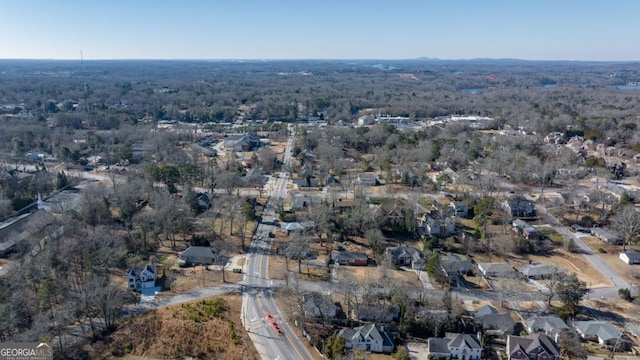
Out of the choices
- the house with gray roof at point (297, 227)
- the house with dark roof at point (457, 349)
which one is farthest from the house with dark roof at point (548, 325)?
the house with gray roof at point (297, 227)

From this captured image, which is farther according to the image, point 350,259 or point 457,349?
point 350,259

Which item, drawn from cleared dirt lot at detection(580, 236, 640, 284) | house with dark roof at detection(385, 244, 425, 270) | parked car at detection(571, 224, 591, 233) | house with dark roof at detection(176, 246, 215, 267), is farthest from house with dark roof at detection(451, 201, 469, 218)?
house with dark roof at detection(176, 246, 215, 267)

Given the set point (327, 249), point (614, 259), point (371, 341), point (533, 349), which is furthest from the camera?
point (327, 249)

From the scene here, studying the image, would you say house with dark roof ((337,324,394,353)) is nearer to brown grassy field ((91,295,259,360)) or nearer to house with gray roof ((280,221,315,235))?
brown grassy field ((91,295,259,360))

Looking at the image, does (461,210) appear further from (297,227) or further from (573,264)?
(297,227)

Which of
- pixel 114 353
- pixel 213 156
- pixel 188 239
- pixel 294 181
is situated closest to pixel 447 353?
pixel 114 353

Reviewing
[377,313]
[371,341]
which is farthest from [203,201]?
[371,341]
